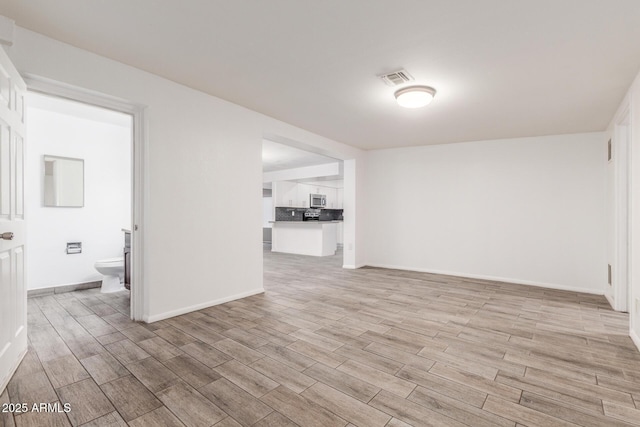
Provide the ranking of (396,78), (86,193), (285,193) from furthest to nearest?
(285,193)
(86,193)
(396,78)

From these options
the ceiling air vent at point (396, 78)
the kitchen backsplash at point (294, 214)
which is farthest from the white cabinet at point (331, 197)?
the ceiling air vent at point (396, 78)

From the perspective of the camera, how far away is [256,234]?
3.92 metres

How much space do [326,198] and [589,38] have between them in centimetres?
933

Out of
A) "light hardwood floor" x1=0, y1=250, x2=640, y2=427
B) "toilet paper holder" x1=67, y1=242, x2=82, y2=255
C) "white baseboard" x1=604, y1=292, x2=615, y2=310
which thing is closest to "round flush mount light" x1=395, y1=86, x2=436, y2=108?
"light hardwood floor" x1=0, y1=250, x2=640, y2=427

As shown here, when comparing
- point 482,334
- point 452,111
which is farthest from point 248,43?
point 482,334

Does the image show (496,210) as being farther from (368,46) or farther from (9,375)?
(9,375)

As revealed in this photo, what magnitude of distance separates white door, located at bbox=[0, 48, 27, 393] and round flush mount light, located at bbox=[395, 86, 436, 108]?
3.02 metres

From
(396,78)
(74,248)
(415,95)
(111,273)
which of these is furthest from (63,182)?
(415,95)

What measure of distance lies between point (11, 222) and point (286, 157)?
5.54 meters

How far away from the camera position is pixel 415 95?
3.02 meters

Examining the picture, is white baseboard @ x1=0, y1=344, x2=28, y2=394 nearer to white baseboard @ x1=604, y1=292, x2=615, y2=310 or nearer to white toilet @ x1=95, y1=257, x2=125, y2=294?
white toilet @ x1=95, y1=257, x2=125, y2=294

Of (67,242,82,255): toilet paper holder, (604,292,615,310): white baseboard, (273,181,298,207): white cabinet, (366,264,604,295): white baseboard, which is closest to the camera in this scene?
(604,292,615,310): white baseboard

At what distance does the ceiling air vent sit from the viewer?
2.72 meters

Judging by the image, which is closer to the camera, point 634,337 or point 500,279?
point 634,337
